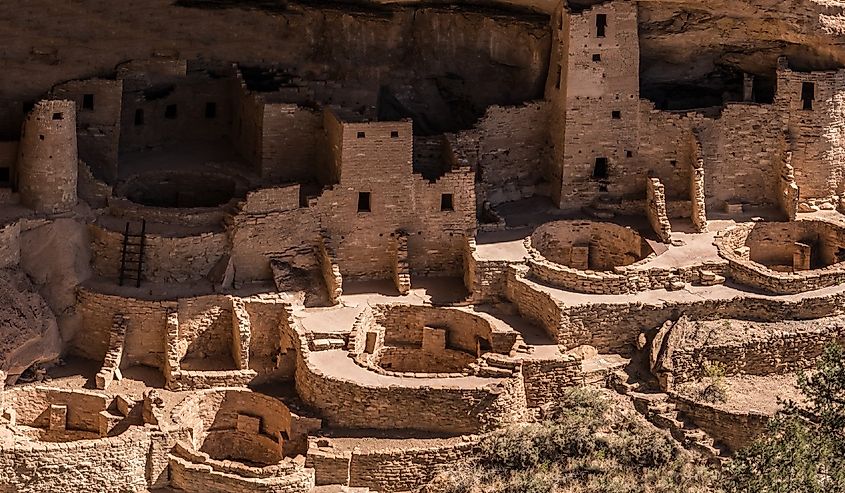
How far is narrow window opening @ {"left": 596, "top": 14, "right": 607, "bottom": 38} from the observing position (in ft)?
162

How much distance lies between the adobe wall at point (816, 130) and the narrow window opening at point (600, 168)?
363 centimetres

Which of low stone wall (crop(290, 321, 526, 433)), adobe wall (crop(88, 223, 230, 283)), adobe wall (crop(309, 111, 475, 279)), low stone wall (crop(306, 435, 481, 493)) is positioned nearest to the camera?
low stone wall (crop(306, 435, 481, 493))

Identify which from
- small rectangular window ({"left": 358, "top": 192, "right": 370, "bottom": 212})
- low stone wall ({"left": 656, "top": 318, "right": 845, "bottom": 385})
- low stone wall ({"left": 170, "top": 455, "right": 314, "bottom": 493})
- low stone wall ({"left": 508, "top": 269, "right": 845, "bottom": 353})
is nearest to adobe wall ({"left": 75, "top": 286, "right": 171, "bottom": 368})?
low stone wall ({"left": 170, "top": 455, "right": 314, "bottom": 493})

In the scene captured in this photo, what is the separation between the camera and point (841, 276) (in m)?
48.0

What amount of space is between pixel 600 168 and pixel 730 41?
11.8ft

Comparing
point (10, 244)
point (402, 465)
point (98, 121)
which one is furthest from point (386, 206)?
point (10, 244)

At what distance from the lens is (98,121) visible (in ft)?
161

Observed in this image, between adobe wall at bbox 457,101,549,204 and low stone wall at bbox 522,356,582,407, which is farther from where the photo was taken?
adobe wall at bbox 457,101,549,204

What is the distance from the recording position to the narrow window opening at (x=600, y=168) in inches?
1988

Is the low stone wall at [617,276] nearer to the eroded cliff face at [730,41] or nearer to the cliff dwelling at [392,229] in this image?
the cliff dwelling at [392,229]

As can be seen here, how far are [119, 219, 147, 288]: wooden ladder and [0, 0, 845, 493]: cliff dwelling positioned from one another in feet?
0.17

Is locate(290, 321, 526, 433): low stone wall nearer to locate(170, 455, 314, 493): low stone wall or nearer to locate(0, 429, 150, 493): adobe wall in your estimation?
locate(170, 455, 314, 493): low stone wall

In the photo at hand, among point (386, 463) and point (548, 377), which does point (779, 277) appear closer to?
point (548, 377)

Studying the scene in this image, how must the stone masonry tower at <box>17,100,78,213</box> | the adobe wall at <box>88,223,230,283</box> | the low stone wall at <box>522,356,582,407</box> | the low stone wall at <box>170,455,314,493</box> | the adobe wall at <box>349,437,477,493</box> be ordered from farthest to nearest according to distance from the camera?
the adobe wall at <box>88,223,230,283</box> → the stone masonry tower at <box>17,100,78,213</box> → the low stone wall at <box>522,356,582,407</box> → the adobe wall at <box>349,437,477,493</box> → the low stone wall at <box>170,455,314,493</box>
